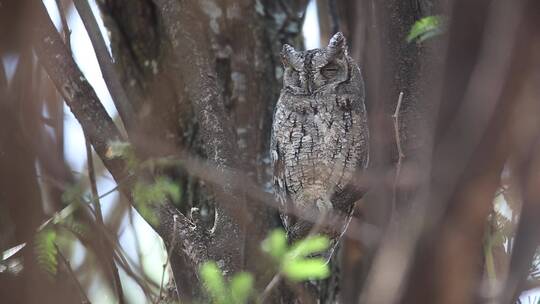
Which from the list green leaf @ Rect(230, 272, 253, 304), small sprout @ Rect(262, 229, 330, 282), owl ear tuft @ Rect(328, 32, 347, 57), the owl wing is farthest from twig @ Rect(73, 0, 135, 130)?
owl ear tuft @ Rect(328, 32, 347, 57)

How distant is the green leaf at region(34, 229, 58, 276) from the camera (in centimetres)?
178

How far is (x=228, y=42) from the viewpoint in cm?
325

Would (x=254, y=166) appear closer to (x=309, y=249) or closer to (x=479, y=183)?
(x=309, y=249)

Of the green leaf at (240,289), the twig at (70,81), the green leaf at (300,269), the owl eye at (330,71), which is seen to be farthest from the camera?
the owl eye at (330,71)

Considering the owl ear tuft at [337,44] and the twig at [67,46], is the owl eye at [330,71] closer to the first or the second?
the owl ear tuft at [337,44]

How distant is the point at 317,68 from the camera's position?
3211 millimetres

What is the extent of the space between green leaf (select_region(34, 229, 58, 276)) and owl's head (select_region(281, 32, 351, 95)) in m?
1.60

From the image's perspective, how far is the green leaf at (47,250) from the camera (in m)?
1.78

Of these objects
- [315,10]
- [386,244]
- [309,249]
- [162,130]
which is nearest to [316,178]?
[162,130]

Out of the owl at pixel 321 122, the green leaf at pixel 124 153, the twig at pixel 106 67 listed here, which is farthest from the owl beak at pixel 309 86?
the green leaf at pixel 124 153

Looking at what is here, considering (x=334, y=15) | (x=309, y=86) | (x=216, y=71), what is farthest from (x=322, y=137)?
(x=334, y=15)

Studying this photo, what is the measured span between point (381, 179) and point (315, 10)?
8.95 feet

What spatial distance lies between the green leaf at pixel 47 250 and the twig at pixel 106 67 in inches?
19.5

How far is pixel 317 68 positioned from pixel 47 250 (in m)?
1.72
